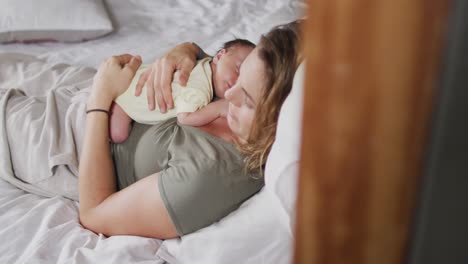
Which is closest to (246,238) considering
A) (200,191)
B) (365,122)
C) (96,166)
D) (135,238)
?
(200,191)

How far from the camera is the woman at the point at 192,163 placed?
3.33ft

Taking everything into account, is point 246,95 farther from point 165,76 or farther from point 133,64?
point 133,64

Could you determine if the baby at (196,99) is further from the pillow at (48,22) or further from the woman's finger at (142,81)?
the pillow at (48,22)

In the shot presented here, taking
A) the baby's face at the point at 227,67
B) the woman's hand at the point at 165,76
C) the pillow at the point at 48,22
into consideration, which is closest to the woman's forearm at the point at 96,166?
the woman's hand at the point at 165,76

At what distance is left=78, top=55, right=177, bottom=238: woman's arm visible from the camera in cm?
108

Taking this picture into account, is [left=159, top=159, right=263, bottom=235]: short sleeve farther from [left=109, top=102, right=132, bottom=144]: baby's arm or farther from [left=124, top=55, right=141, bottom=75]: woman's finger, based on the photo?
[left=124, top=55, right=141, bottom=75]: woman's finger

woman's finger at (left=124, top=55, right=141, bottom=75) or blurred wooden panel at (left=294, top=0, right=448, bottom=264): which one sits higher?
blurred wooden panel at (left=294, top=0, right=448, bottom=264)

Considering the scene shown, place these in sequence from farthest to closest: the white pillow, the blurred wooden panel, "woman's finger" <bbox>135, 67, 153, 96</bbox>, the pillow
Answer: the pillow → "woman's finger" <bbox>135, 67, 153, 96</bbox> → the white pillow → the blurred wooden panel

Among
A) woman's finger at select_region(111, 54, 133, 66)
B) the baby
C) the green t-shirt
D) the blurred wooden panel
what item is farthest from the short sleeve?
the blurred wooden panel

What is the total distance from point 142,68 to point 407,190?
103 centimetres

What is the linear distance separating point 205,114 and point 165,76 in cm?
14

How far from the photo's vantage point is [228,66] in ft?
3.87

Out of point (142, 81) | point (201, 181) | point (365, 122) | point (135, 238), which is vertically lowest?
point (135, 238)

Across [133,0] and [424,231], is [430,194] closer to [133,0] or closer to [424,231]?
[424,231]
